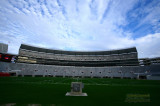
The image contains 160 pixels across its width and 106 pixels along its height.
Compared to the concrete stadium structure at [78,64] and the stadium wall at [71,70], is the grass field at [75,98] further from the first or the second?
the concrete stadium structure at [78,64]

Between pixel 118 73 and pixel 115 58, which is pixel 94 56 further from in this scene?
pixel 118 73

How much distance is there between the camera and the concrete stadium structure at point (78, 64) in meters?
62.6

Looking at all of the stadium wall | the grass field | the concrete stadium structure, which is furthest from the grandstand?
the grass field

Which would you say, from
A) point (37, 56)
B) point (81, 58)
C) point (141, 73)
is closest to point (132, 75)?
point (141, 73)

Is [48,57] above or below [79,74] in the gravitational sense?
above

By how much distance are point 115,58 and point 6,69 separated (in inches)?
2707

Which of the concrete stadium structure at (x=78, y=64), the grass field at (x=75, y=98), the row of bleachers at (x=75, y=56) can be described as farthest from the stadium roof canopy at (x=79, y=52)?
the grass field at (x=75, y=98)

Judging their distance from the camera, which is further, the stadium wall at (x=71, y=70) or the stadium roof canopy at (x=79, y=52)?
the stadium roof canopy at (x=79, y=52)

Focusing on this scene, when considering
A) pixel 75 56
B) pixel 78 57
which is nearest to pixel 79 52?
pixel 78 57

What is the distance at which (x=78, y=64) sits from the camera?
83.8m

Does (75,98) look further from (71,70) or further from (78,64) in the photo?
(78,64)

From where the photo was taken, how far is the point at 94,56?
84812 millimetres

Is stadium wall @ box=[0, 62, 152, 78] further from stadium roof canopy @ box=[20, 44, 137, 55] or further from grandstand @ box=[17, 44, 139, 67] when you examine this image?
stadium roof canopy @ box=[20, 44, 137, 55]

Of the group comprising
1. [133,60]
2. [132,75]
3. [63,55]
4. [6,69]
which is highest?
[63,55]
